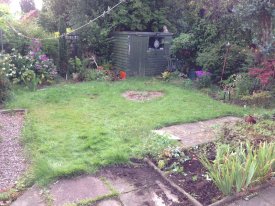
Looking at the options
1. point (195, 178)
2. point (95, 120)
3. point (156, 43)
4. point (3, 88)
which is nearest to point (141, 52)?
point (156, 43)

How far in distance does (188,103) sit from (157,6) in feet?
20.1

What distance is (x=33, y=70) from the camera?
8.96 meters

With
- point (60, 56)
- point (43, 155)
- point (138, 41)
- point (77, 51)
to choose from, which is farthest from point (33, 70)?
point (43, 155)

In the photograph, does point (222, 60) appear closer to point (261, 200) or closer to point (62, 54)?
point (62, 54)

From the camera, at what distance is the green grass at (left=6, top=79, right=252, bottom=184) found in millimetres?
4016

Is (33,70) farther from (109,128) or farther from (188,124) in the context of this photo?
(188,124)

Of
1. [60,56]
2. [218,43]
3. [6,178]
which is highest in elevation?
[218,43]

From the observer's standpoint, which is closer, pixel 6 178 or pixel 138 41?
pixel 6 178

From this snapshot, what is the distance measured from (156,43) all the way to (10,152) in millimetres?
7959

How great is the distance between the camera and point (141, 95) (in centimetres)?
815

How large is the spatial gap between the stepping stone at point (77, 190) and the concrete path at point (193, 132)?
63.3 inches

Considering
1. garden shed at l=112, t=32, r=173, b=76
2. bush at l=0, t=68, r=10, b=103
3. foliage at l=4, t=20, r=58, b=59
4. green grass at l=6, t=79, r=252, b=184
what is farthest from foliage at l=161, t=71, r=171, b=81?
bush at l=0, t=68, r=10, b=103

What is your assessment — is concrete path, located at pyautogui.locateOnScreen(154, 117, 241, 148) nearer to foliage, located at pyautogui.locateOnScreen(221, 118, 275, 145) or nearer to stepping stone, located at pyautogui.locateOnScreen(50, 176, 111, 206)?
foliage, located at pyautogui.locateOnScreen(221, 118, 275, 145)

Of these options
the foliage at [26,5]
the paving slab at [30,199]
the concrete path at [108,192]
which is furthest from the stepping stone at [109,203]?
the foliage at [26,5]
